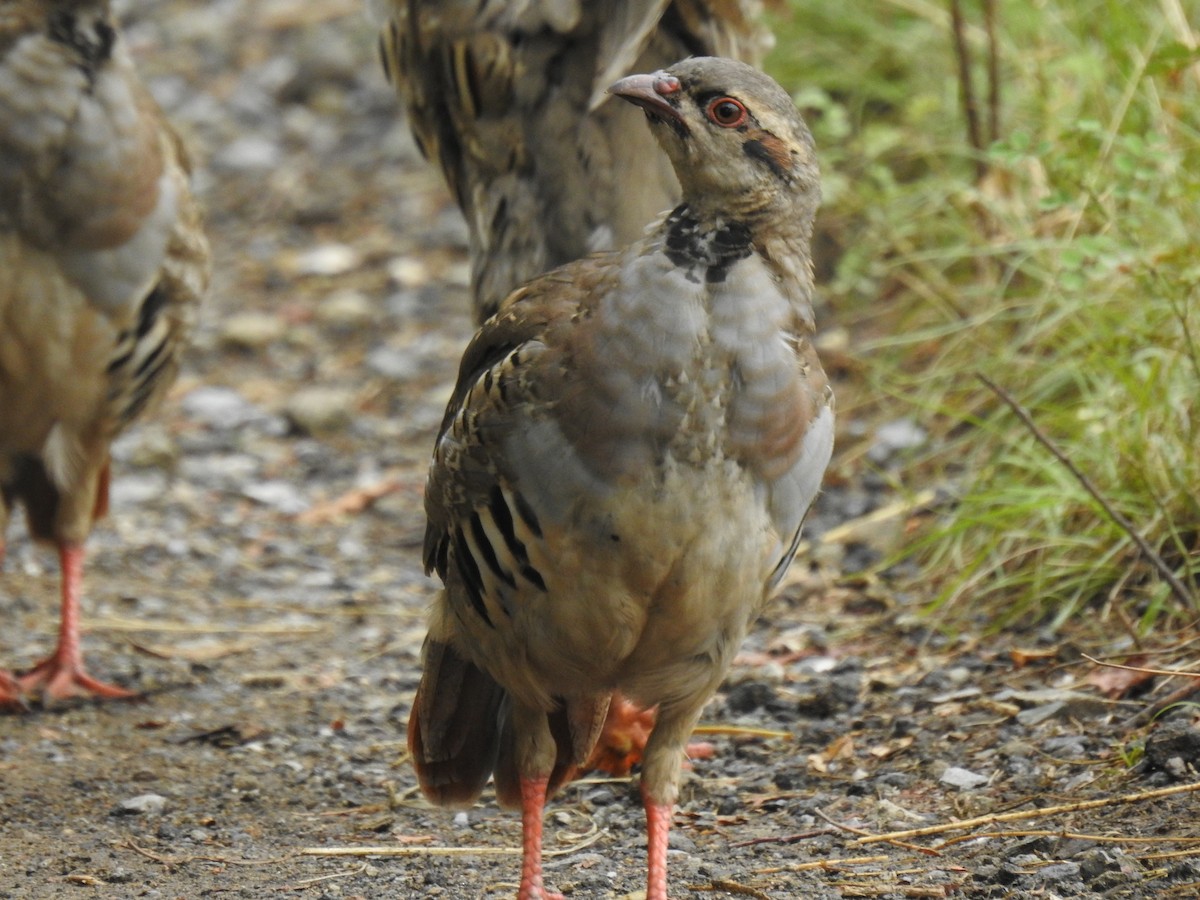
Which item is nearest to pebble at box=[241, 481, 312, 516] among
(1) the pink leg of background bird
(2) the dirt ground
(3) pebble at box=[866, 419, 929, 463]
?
(2) the dirt ground

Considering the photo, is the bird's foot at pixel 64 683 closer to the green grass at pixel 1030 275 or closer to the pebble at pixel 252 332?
the green grass at pixel 1030 275

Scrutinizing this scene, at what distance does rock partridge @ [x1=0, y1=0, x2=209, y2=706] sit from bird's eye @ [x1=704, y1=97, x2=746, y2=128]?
234cm

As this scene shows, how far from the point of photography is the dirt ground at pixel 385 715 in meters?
3.93

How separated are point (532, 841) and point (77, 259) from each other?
2345 mm

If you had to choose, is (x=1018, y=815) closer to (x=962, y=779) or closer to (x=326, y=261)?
(x=962, y=779)

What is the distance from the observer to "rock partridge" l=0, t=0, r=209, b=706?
498 centimetres

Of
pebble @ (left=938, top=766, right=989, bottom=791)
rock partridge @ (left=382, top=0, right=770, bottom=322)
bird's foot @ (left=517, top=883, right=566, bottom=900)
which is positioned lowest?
bird's foot @ (left=517, top=883, right=566, bottom=900)

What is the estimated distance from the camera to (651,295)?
3.33 m

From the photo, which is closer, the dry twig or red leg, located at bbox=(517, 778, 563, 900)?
red leg, located at bbox=(517, 778, 563, 900)

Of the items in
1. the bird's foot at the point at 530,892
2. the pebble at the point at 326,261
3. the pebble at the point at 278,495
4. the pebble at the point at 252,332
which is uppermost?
the pebble at the point at 326,261

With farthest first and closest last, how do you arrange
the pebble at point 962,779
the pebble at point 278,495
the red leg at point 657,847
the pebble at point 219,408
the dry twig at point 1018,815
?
1. the pebble at point 219,408
2. the pebble at point 278,495
3. the pebble at point 962,779
4. the dry twig at point 1018,815
5. the red leg at point 657,847

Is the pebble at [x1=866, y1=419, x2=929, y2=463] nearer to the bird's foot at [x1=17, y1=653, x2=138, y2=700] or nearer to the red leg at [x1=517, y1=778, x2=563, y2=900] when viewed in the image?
the bird's foot at [x1=17, y1=653, x2=138, y2=700]

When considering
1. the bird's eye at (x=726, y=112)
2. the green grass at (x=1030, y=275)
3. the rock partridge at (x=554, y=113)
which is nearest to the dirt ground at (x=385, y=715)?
the green grass at (x=1030, y=275)

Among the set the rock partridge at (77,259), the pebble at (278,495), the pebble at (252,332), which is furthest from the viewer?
the pebble at (252,332)
